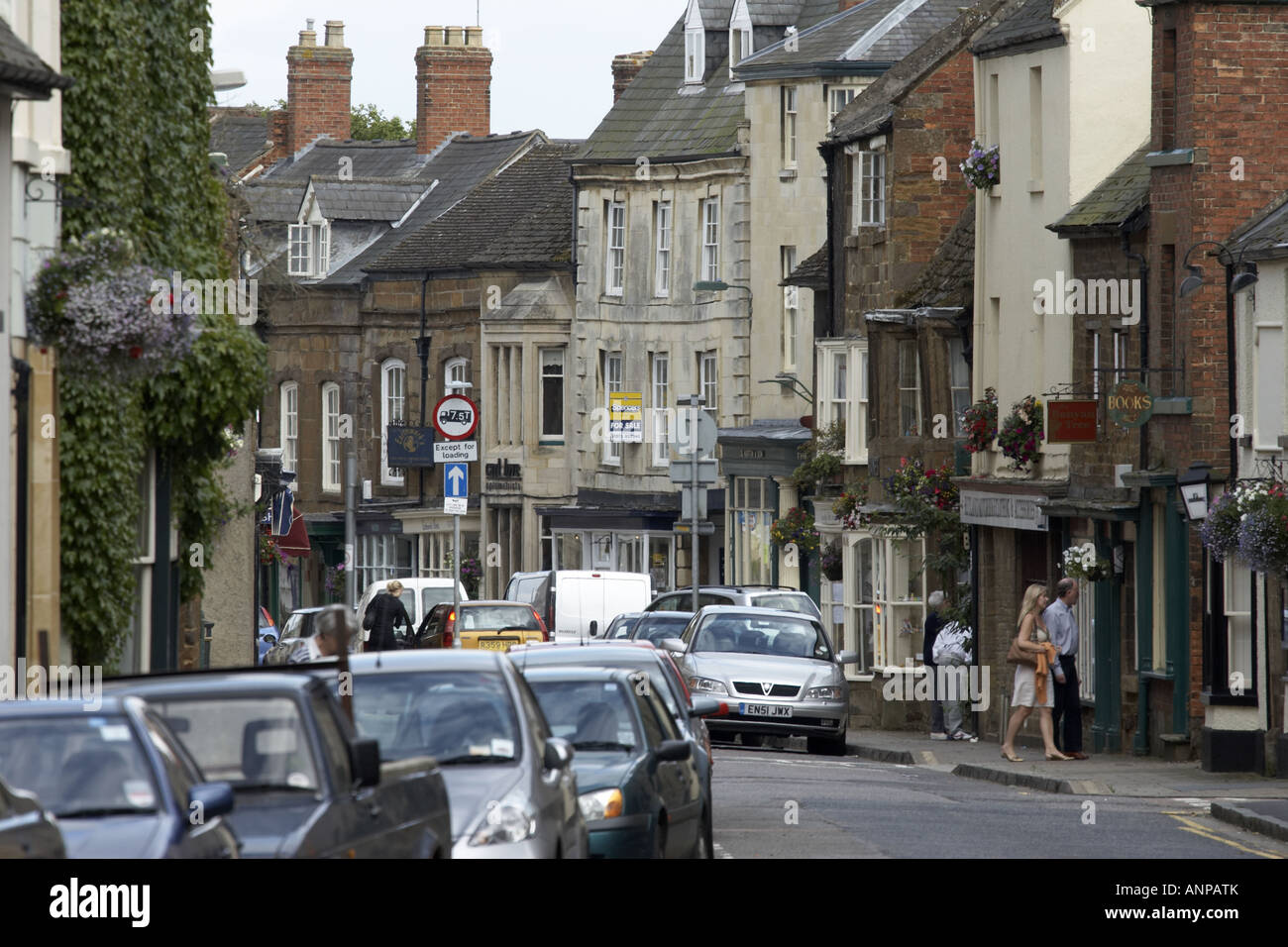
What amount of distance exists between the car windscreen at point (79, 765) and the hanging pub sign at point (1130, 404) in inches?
712

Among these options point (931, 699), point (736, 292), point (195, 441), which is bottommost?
point (931, 699)

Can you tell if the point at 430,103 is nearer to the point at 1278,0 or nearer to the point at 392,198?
the point at 392,198

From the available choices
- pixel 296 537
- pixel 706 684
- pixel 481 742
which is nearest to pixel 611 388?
pixel 296 537

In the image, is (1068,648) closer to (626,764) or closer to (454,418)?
(454,418)

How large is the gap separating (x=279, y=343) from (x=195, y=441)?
41.7 metres

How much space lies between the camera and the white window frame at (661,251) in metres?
54.3

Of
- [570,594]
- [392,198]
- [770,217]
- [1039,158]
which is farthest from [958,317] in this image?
[392,198]

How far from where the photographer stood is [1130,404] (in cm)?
2620

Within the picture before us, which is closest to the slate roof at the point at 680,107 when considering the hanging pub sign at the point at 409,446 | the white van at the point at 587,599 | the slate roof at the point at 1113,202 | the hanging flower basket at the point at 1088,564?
the hanging pub sign at the point at 409,446

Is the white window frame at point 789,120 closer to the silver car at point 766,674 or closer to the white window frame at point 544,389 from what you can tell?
the white window frame at point 544,389

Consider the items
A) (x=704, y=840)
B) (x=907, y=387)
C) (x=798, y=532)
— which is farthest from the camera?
(x=798, y=532)

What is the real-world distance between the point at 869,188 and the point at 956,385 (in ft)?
16.6

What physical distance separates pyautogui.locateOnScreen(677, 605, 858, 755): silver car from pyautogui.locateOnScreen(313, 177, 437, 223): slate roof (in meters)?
36.1

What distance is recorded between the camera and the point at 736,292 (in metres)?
51.3
